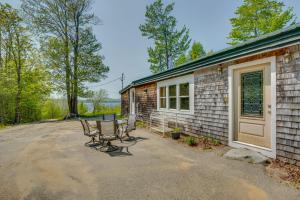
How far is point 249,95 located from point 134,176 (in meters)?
3.57

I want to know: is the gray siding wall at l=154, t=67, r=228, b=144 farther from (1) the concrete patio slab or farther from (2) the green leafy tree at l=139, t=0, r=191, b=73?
(2) the green leafy tree at l=139, t=0, r=191, b=73

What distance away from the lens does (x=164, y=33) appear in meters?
22.3

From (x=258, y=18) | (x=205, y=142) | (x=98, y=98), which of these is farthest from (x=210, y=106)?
(x=98, y=98)

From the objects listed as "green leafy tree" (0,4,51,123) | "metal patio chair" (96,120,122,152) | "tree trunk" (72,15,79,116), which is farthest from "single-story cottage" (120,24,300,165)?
"green leafy tree" (0,4,51,123)

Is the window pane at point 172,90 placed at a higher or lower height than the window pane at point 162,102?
higher

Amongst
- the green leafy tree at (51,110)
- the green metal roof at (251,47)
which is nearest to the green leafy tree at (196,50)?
the green metal roof at (251,47)

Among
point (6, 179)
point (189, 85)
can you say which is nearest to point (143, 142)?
point (189, 85)

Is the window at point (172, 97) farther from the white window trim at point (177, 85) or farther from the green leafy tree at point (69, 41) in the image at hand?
the green leafy tree at point (69, 41)

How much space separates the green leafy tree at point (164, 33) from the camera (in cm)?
2206

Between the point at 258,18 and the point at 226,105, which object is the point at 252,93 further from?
the point at 258,18

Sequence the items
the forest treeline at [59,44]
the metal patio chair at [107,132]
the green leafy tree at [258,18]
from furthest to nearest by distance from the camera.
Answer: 1. the forest treeline at [59,44]
2. the green leafy tree at [258,18]
3. the metal patio chair at [107,132]

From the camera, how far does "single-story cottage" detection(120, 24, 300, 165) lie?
3.70 meters

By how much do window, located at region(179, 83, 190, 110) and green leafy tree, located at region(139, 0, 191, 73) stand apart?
51.6 ft

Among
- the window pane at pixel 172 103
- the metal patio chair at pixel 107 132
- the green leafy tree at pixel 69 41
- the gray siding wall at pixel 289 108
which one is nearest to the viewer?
the gray siding wall at pixel 289 108
